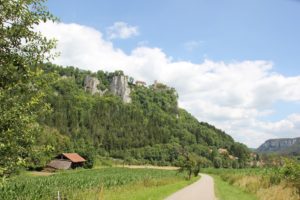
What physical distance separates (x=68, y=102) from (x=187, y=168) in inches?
5482

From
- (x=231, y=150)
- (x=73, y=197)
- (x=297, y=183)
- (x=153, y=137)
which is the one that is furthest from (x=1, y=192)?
(x=231, y=150)

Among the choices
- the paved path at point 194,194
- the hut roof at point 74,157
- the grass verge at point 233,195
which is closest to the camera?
the grass verge at point 233,195

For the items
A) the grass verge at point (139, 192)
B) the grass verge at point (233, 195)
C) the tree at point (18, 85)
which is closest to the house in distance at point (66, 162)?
the grass verge at point (139, 192)

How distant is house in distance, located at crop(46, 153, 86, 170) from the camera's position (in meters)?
90.4

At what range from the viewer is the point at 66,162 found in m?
92.7

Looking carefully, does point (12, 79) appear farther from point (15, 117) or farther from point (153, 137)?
point (153, 137)

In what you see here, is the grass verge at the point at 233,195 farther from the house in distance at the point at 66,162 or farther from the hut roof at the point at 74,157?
the hut roof at the point at 74,157

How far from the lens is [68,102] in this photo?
18412 centimetres

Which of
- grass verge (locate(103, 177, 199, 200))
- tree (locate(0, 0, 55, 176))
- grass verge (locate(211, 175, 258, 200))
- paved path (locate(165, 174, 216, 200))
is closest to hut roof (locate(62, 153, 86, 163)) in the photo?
grass verge (locate(103, 177, 199, 200))

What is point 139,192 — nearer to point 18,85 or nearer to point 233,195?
point 233,195

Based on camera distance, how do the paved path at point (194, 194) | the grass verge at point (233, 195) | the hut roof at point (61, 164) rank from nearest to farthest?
the grass verge at point (233, 195) < the paved path at point (194, 194) < the hut roof at point (61, 164)

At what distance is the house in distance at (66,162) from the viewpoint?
9038 centimetres

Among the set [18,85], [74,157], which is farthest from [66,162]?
[18,85]

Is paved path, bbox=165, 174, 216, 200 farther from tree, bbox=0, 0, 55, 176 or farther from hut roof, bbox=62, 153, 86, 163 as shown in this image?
hut roof, bbox=62, 153, 86, 163
